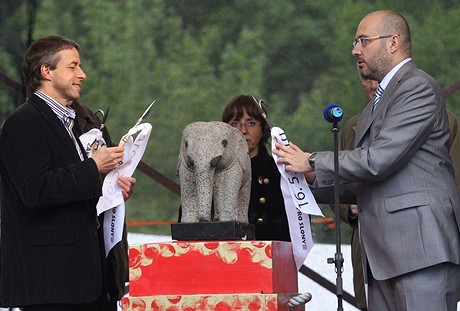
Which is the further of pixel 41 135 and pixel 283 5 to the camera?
pixel 283 5

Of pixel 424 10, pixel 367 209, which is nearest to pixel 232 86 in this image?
pixel 424 10

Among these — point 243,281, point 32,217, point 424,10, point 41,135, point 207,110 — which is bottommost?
point 243,281

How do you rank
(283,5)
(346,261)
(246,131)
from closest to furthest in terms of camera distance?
(246,131)
(346,261)
(283,5)

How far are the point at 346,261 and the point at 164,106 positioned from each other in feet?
4.69

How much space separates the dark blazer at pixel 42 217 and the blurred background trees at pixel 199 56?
2.46 metres

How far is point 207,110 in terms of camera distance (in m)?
6.29

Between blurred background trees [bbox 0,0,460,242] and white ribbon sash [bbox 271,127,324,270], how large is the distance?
196 cm

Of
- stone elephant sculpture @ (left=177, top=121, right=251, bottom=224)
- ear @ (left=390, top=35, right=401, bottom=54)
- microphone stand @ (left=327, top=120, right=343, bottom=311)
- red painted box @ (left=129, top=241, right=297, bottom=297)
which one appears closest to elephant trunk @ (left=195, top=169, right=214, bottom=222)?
stone elephant sculpture @ (left=177, top=121, right=251, bottom=224)

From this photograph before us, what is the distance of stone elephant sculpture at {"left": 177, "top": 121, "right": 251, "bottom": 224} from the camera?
400 cm

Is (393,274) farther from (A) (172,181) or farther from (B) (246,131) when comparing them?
(A) (172,181)

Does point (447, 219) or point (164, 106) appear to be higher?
point (164, 106)

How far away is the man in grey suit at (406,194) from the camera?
12.3 feet

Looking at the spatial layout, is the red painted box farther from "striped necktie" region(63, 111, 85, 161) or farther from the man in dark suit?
"striped necktie" region(63, 111, 85, 161)

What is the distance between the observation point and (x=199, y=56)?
6.30m
